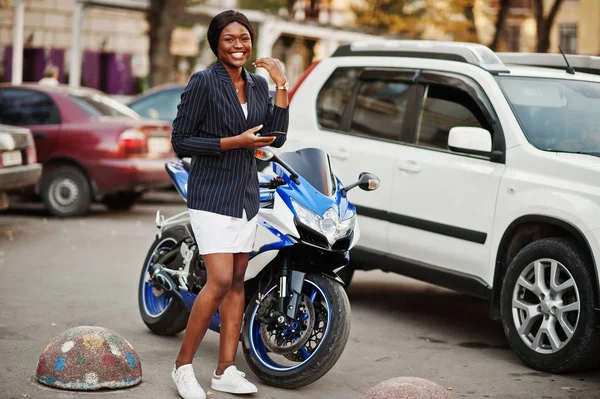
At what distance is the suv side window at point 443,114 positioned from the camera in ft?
25.9

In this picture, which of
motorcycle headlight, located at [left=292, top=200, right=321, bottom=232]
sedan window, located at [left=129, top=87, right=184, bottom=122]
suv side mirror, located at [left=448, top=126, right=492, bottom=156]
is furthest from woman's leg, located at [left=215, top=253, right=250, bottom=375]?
sedan window, located at [left=129, top=87, right=184, bottom=122]

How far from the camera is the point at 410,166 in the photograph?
806 centimetres

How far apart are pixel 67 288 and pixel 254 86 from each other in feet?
12.7

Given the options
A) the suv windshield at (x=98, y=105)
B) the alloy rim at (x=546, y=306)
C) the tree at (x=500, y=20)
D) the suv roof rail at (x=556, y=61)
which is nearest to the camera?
the alloy rim at (x=546, y=306)

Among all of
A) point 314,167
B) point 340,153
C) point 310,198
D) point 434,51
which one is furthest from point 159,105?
point 310,198

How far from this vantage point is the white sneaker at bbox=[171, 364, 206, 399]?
5684 millimetres

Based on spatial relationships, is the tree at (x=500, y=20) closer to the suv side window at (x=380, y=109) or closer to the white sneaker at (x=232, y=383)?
the suv side window at (x=380, y=109)

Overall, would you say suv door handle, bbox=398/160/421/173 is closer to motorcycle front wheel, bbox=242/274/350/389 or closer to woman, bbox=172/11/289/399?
motorcycle front wheel, bbox=242/274/350/389

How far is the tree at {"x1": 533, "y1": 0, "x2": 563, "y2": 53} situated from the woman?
23.8 meters

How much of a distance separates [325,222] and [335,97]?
317 cm

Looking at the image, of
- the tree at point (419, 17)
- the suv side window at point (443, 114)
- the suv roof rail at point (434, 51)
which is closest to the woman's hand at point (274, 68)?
the suv side window at point (443, 114)

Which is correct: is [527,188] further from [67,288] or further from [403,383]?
[67,288]

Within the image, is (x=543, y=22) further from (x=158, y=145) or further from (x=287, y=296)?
(x=287, y=296)

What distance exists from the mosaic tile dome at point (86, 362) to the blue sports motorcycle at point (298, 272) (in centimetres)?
73
